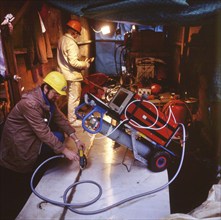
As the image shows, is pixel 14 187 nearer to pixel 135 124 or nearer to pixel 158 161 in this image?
pixel 135 124

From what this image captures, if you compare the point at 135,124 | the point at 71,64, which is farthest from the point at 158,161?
the point at 71,64

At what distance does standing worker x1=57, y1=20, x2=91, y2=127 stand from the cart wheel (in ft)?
10.7

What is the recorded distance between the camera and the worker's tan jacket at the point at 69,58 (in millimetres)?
6789

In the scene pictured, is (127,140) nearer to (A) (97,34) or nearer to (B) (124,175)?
(B) (124,175)

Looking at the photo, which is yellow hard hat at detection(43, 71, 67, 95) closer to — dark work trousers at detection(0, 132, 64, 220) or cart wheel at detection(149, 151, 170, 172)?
dark work trousers at detection(0, 132, 64, 220)

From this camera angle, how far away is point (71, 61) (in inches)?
270

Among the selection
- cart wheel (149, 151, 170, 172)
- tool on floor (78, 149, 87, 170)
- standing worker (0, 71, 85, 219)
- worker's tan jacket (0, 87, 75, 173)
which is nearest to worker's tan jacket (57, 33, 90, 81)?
standing worker (0, 71, 85, 219)

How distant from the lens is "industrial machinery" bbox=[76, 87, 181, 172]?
13.8 ft

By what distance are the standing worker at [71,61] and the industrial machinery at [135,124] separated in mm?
2872

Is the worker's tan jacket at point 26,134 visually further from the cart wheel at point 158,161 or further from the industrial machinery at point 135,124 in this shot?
the cart wheel at point 158,161

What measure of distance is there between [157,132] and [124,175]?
3.63 feet

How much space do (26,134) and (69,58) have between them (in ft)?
11.1

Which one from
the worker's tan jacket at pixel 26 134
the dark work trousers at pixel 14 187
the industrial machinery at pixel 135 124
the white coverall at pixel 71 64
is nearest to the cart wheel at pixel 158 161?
the industrial machinery at pixel 135 124

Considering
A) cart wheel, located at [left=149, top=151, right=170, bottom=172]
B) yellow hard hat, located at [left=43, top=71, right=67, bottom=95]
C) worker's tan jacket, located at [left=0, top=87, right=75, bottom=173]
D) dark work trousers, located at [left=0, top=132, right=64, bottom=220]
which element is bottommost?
dark work trousers, located at [left=0, top=132, right=64, bottom=220]
